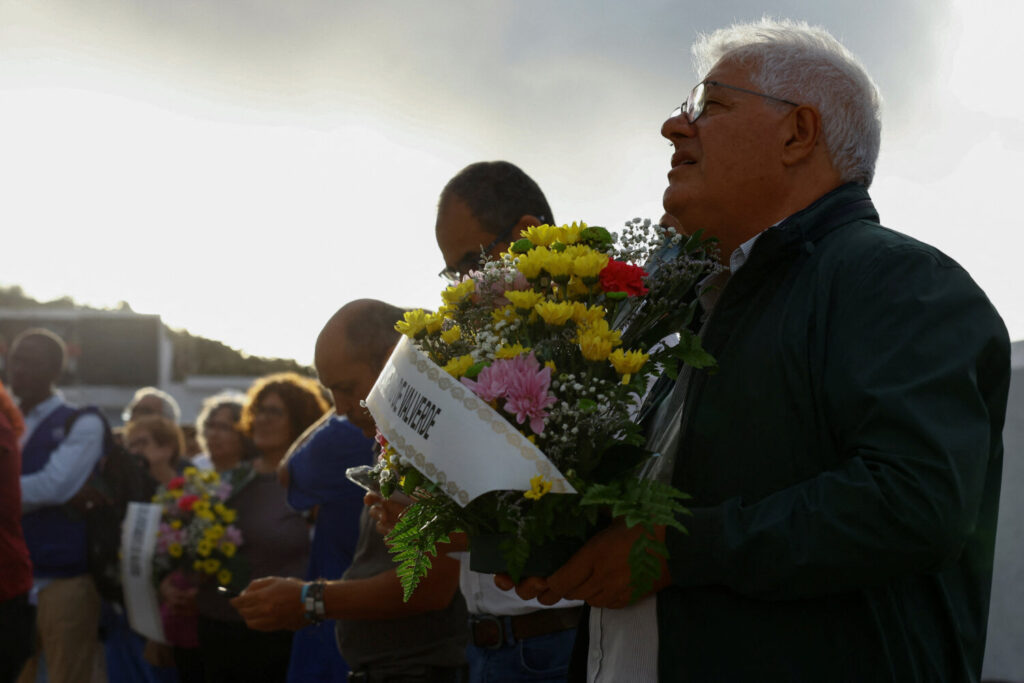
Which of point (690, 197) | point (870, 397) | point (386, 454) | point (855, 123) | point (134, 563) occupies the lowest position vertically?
point (134, 563)

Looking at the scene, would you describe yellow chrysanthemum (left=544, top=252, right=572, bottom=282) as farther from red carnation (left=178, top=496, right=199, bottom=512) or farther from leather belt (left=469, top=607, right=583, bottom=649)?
red carnation (left=178, top=496, right=199, bottom=512)

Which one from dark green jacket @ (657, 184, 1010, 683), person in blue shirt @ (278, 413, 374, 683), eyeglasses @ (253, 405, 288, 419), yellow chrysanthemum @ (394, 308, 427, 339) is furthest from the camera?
eyeglasses @ (253, 405, 288, 419)

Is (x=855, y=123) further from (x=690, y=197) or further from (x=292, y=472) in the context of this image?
(x=292, y=472)

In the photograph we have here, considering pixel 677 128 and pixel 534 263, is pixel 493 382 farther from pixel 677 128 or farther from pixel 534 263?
pixel 677 128

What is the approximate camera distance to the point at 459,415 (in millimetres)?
1736

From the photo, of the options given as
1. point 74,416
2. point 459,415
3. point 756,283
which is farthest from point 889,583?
point 74,416

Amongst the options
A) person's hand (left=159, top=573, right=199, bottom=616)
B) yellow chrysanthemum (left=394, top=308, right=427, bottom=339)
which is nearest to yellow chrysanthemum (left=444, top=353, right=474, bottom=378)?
yellow chrysanthemum (left=394, top=308, right=427, bottom=339)

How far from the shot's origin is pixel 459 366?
70.9 inches

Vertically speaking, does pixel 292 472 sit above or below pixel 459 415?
below

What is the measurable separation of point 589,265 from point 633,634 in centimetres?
74

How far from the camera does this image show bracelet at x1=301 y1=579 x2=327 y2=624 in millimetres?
3387

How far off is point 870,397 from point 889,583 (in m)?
0.36

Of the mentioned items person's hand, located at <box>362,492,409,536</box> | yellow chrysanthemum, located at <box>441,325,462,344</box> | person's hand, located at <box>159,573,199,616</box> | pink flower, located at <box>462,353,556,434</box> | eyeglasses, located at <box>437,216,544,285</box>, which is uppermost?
eyeglasses, located at <box>437,216,544,285</box>

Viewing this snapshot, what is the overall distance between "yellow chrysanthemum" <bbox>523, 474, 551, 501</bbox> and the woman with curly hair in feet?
13.4
